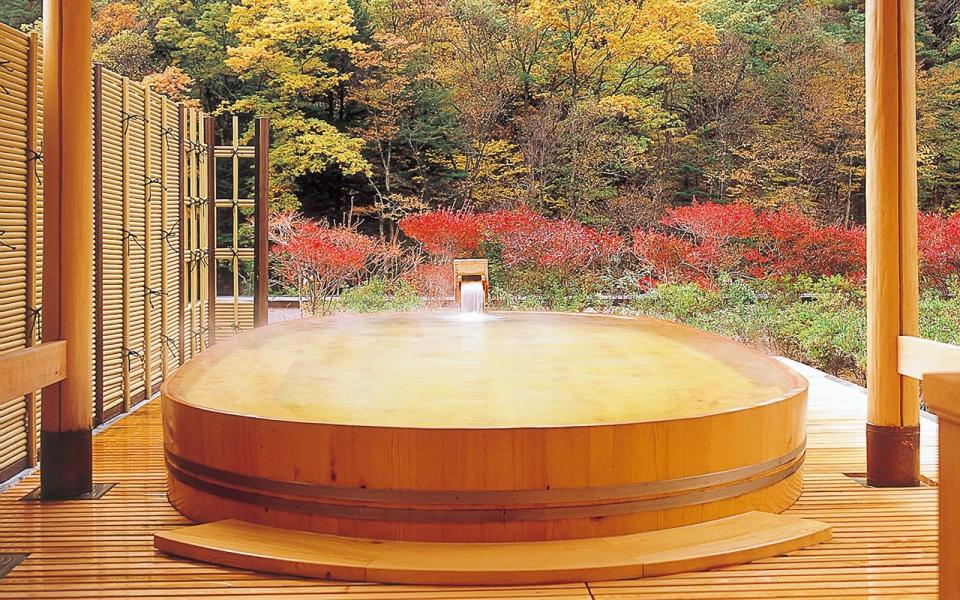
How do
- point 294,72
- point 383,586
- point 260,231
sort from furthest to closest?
point 294,72 < point 260,231 < point 383,586

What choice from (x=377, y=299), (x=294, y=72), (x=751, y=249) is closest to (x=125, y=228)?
(x=377, y=299)

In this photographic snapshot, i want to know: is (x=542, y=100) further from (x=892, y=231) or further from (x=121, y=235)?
(x=892, y=231)

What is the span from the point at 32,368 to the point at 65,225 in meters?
0.51

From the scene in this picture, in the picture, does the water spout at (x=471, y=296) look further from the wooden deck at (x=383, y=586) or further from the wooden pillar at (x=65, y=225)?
the wooden pillar at (x=65, y=225)

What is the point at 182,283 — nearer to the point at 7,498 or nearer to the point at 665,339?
the point at 7,498

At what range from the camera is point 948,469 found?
951 millimetres

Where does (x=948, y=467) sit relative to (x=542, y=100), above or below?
below

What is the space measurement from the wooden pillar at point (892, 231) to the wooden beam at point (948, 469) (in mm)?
2001

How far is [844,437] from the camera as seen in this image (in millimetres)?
3572

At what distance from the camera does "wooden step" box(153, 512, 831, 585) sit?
1957 mm

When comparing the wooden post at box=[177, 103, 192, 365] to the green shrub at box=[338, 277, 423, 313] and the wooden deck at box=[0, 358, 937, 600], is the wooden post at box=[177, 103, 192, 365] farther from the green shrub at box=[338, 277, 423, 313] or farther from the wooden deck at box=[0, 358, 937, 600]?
the green shrub at box=[338, 277, 423, 313]

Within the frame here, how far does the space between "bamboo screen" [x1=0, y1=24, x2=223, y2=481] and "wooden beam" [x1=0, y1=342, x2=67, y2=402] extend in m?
0.45

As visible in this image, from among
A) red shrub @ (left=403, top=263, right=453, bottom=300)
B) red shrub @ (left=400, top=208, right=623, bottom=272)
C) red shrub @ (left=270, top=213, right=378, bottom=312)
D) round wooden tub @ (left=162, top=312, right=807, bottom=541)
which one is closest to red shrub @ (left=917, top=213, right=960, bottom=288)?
red shrub @ (left=400, top=208, right=623, bottom=272)

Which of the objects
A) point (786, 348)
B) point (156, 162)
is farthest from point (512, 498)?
point (786, 348)
